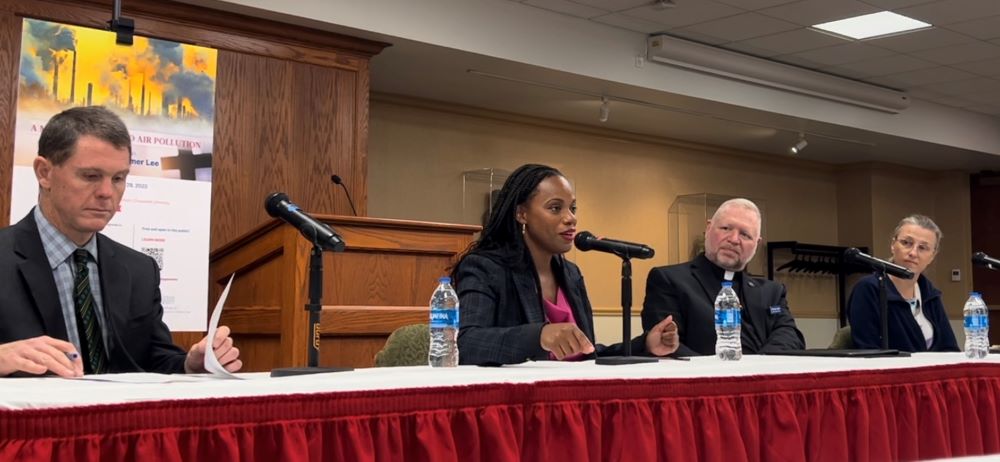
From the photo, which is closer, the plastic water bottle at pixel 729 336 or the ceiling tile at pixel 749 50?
the plastic water bottle at pixel 729 336

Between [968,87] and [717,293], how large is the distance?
589cm

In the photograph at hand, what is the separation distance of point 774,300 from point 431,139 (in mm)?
4252

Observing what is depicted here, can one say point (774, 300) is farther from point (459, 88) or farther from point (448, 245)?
point (459, 88)

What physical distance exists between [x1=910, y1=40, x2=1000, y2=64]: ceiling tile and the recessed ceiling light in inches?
25.2

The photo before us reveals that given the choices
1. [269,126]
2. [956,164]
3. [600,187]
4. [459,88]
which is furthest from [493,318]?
[956,164]

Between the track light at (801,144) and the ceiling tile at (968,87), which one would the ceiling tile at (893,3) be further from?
the track light at (801,144)

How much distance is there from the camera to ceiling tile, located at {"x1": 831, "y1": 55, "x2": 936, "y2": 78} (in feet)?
24.5

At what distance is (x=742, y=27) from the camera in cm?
663

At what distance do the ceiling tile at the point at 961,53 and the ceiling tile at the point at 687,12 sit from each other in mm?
1877

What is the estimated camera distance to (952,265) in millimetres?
10336

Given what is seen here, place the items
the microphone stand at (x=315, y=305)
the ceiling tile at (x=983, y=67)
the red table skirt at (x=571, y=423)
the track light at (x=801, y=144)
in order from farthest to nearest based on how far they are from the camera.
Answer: the track light at (x=801, y=144) → the ceiling tile at (x=983, y=67) → the microphone stand at (x=315, y=305) → the red table skirt at (x=571, y=423)

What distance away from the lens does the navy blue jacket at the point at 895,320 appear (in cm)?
396

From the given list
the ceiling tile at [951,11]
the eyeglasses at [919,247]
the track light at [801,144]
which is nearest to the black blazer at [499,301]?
the eyeglasses at [919,247]

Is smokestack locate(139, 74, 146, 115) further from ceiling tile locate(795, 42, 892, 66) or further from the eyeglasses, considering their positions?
ceiling tile locate(795, 42, 892, 66)
